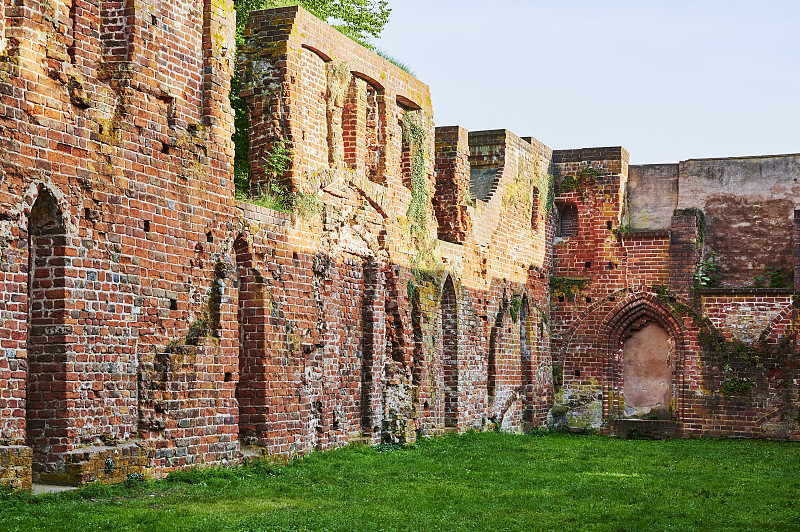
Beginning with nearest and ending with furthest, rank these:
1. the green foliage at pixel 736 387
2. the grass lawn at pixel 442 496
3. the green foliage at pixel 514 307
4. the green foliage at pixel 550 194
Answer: the grass lawn at pixel 442 496
the green foliage at pixel 514 307
the green foliage at pixel 736 387
the green foliage at pixel 550 194

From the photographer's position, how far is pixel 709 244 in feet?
70.8

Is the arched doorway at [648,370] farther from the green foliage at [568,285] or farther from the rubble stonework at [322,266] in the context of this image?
the green foliage at [568,285]

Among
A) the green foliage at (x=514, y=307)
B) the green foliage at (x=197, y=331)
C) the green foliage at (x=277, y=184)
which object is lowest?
the green foliage at (x=197, y=331)

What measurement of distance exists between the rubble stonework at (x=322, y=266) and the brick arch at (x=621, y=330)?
0.16ft

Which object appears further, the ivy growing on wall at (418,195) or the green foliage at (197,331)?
the ivy growing on wall at (418,195)

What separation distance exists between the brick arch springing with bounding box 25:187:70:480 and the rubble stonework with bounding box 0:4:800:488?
0.07 ft

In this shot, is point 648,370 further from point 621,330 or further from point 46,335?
point 46,335

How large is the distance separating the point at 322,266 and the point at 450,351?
478 centimetres

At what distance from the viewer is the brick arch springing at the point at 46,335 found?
9.00 m

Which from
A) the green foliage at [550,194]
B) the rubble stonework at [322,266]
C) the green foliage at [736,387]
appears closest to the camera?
the rubble stonework at [322,266]

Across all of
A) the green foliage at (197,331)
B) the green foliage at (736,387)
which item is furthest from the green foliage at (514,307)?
the green foliage at (197,331)

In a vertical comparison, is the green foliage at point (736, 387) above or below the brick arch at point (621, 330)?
below

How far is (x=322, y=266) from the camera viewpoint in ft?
44.2

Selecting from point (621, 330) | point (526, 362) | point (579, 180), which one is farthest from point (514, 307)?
point (579, 180)
